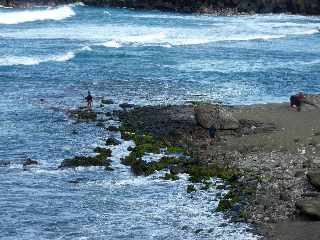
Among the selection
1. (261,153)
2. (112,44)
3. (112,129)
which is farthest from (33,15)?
(261,153)

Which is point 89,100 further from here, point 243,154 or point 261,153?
point 261,153

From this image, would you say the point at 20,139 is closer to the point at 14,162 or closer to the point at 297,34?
the point at 14,162

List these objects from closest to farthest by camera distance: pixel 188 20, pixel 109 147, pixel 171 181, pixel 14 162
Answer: pixel 171 181 < pixel 14 162 < pixel 109 147 < pixel 188 20

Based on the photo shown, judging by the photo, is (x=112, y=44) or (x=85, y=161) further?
(x=112, y=44)

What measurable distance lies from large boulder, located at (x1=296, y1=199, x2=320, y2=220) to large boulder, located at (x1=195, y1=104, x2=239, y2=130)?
46.1 feet

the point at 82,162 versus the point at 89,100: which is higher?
the point at 89,100

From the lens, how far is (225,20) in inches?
5182

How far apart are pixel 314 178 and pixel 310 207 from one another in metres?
3.30

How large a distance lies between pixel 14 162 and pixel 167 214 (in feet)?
36.6

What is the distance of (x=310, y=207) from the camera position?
29.2 meters

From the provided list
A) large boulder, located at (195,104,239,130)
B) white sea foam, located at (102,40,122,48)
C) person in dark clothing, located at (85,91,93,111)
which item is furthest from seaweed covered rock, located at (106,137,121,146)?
white sea foam, located at (102,40,122,48)

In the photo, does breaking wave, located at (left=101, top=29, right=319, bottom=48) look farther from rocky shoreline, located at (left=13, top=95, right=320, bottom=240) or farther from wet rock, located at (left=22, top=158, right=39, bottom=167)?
wet rock, located at (left=22, top=158, right=39, bottom=167)

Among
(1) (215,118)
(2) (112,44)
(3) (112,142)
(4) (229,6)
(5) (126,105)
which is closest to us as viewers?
(3) (112,142)

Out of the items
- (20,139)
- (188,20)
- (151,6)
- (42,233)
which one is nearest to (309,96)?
(20,139)
